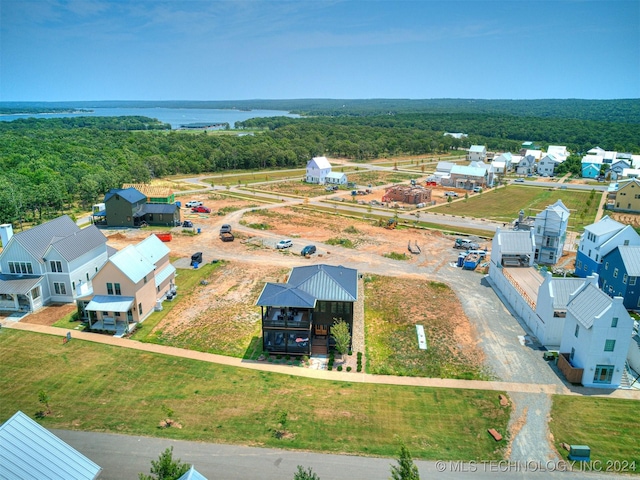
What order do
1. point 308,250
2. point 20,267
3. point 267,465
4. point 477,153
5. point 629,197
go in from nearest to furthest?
point 267,465
point 20,267
point 308,250
point 629,197
point 477,153

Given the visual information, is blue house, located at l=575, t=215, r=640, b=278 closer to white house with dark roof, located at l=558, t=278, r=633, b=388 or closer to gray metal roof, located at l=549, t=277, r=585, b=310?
gray metal roof, located at l=549, t=277, r=585, b=310

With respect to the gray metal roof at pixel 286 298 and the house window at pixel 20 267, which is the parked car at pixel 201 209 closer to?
the house window at pixel 20 267

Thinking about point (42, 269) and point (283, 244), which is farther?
point (283, 244)

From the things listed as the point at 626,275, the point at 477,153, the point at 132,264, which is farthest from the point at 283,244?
the point at 477,153

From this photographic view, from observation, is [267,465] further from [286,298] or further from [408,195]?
[408,195]

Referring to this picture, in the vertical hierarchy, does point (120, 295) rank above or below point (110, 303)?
above

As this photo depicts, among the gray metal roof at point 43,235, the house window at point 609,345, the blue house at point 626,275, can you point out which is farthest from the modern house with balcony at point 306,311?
the blue house at point 626,275

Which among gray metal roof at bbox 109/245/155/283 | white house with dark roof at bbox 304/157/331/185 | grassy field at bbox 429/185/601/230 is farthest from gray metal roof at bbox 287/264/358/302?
white house with dark roof at bbox 304/157/331/185
